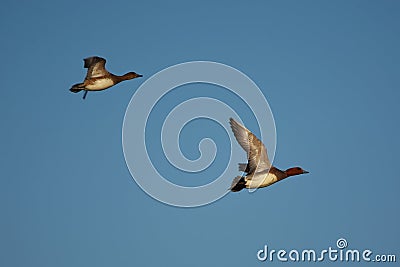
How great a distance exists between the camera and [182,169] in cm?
1747

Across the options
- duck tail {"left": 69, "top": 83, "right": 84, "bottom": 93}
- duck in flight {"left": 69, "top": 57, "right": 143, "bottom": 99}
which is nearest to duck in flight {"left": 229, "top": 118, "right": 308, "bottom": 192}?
duck in flight {"left": 69, "top": 57, "right": 143, "bottom": 99}

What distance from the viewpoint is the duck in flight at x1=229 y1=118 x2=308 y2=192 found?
17469mm

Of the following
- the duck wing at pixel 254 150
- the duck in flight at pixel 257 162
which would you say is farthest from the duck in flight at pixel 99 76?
the duck wing at pixel 254 150

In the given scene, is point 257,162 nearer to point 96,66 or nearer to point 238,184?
point 238,184

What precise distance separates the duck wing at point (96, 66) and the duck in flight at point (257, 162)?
16.9 ft

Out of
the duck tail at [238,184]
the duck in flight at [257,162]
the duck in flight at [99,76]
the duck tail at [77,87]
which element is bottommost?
the duck tail at [238,184]

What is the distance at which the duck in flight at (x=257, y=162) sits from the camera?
57.3 ft

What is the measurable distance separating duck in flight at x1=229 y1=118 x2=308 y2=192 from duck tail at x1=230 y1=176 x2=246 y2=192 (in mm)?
747

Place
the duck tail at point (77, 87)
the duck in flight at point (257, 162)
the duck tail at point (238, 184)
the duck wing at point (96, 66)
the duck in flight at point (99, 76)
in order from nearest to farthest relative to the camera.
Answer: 1. the duck tail at point (238, 184)
2. the duck in flight at point (257, 162)
3. the duck tail at point (77, 87)
4. the duck in flight at point (99, 76)
5. the duck wing at point (96, 66)

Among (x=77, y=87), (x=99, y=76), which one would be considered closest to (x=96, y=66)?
(x=99, y=76)

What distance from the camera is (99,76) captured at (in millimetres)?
20750

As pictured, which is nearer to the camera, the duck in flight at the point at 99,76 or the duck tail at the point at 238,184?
the duck tail at the point at 238,184

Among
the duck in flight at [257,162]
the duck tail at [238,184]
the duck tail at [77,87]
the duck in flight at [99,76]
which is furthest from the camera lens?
the duck in flight at [99,76]

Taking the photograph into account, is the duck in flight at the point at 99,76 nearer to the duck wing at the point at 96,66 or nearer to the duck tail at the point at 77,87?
the duck wing at the point at 96,66
